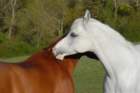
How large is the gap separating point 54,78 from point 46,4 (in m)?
50.2

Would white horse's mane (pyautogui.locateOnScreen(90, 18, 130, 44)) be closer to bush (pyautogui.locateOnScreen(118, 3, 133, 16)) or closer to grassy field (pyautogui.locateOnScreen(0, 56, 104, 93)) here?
grassy field (pyautogui.locateOnScreen(0, 56, 104, 93))

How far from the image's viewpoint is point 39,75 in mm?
5336

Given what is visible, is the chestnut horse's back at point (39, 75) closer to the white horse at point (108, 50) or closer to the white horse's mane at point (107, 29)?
the white horse at point (108, 50)

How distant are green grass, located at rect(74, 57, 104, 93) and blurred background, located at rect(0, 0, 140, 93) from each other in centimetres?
1886

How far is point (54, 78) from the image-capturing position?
215 inches

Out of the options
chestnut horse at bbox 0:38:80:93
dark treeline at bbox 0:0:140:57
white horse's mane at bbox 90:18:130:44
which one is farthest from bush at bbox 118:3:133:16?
chestnut horse at bbox 0:38:80:93

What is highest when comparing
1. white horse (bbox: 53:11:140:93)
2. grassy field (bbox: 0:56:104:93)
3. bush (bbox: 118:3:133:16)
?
white horse (bbox: 53:11:140:93)

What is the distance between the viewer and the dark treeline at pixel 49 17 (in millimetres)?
47875

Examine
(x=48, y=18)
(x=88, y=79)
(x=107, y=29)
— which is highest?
(x=107, y=29)

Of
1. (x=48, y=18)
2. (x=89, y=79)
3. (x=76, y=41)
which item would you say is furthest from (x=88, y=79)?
(x=48, y=18)

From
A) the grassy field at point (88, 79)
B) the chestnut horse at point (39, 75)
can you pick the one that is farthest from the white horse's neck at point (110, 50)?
the grassy field at point (88, 79)

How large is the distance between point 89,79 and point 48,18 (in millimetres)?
34143

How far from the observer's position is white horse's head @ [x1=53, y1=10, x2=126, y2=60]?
6051 millimetres

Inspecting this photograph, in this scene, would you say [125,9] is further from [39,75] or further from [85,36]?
[39,75]
